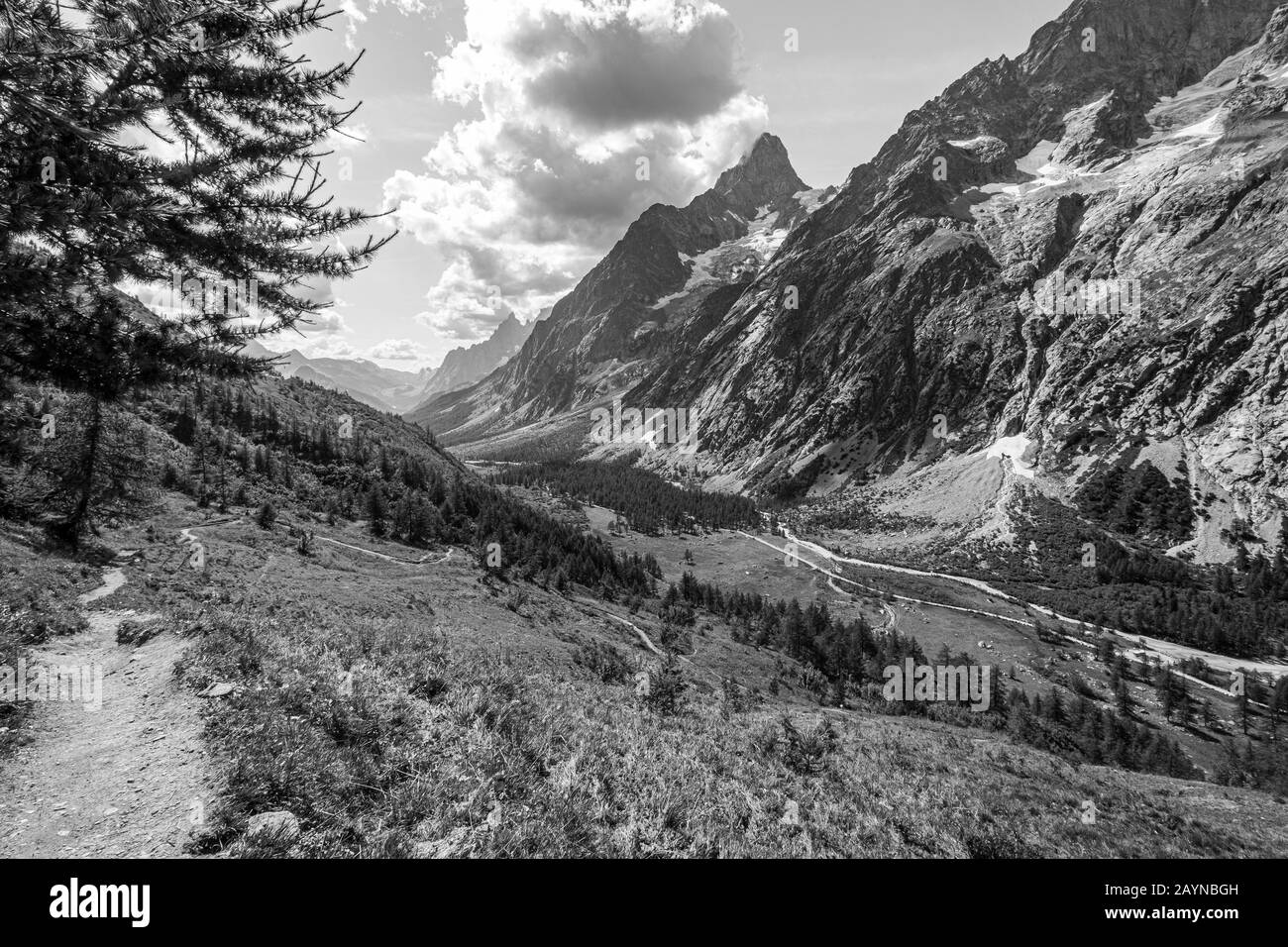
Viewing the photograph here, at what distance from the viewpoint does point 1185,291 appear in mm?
142875

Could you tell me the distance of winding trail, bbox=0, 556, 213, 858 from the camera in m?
5.41

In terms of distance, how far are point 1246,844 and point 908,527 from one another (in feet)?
481

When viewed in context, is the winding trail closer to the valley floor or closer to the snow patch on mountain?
the valley floor

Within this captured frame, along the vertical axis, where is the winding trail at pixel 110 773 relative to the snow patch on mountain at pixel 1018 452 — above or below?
below

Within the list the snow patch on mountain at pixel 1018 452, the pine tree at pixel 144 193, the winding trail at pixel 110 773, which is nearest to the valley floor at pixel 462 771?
the winding trail at pixel 110 773

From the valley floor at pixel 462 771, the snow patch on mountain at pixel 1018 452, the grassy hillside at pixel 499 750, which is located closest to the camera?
the valley floor at pixel 462 771

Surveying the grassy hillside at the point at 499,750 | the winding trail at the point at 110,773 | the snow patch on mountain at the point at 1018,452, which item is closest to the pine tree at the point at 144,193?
the grassy hillside at the point at 499,750

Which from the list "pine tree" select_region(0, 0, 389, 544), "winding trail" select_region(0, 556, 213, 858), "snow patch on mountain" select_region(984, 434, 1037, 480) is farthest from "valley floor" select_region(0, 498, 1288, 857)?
"snow patch on mountain" select_region(984, 434, 1037, 480)

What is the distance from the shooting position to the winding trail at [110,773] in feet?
17.8

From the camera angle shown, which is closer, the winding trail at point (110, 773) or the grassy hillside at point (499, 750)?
the winding trail at point (110, 773)

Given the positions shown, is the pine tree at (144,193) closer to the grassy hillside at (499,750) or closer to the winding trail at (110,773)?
the grassy hillside at (499,750)

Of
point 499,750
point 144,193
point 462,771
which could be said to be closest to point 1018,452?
point 499,750

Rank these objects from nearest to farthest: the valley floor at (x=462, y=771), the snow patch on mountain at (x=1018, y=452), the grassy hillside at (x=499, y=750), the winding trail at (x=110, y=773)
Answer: the winding trail at (x=110, y=773)
the valley floor at (x=462, y=771)
the grassy hillside at (x=499, y=750)
the snow patch on mountain at (x=1018, y=452)
